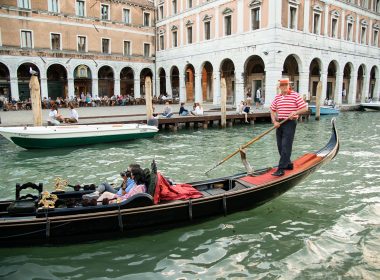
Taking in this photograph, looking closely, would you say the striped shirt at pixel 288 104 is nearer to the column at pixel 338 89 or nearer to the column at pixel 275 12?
the column at pixel 275 12

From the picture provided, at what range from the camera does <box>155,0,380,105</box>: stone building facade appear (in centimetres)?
2161

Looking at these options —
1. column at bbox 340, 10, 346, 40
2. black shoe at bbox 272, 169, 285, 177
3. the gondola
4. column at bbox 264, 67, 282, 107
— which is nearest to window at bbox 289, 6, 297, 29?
column at bbox 264, 67, 282, 107

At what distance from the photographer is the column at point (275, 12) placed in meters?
20.7

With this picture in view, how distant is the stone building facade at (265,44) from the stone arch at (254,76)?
0.07m

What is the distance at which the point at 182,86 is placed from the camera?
29359 mm

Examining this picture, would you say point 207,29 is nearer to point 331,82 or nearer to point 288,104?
point 331,82

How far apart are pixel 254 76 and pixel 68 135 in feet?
57.6

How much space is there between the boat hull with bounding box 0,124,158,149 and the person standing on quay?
7.47 m

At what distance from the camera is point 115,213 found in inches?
179

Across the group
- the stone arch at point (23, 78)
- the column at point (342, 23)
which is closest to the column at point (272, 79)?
the column at point (342, 23)

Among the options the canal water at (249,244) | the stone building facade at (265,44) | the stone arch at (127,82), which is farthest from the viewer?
the stone arch at (127,82)

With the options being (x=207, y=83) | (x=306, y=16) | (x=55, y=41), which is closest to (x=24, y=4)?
(x=55, y=41)

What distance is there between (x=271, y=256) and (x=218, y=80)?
21.6 metres

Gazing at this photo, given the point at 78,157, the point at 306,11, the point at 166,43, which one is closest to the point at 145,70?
the point at 166,43
